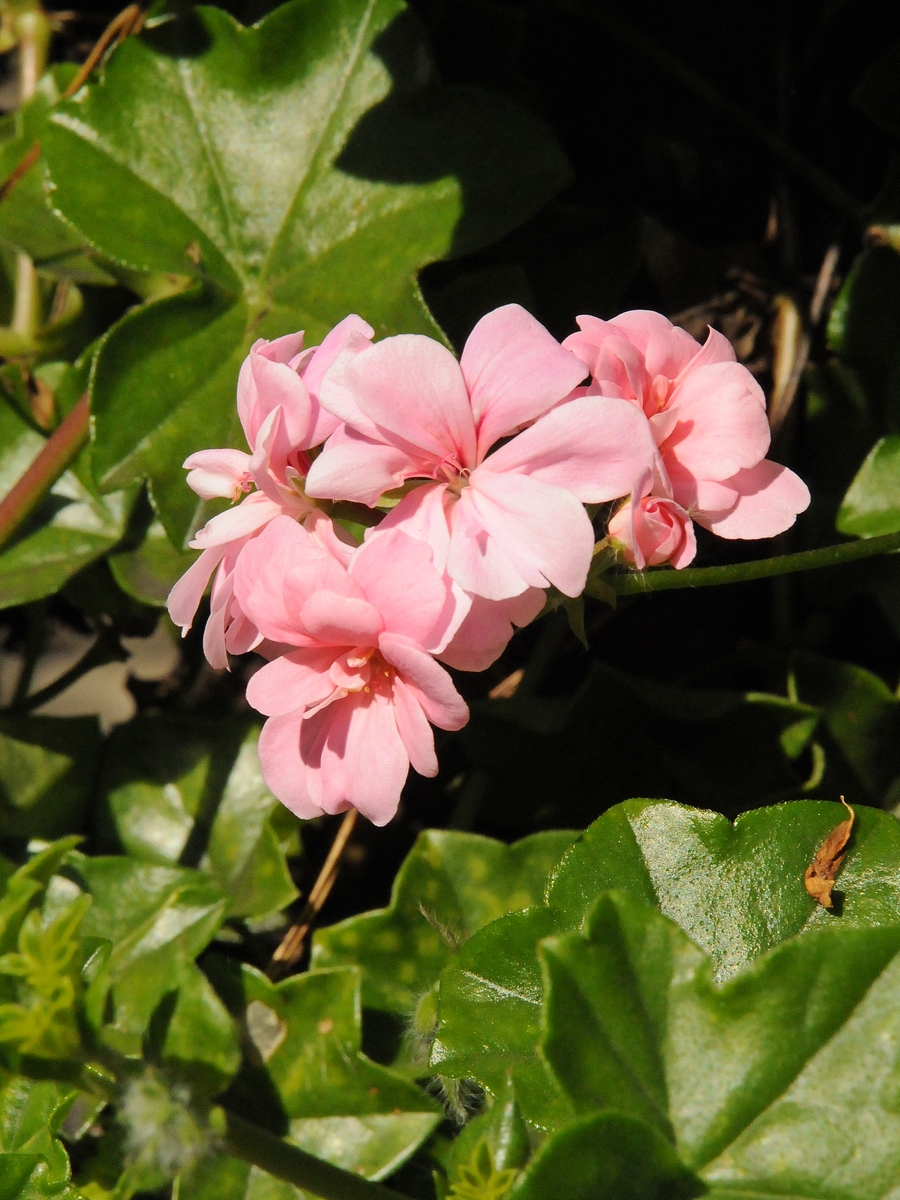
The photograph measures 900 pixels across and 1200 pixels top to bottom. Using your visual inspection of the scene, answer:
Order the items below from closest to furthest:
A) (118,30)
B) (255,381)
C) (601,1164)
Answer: (601,1164)
(255,381)
(118,30)

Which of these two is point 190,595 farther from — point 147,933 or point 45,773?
point 45,773

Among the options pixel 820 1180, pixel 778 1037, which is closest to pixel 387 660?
pixel 778 1037

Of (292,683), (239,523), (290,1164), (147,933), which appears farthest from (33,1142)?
(239,523)

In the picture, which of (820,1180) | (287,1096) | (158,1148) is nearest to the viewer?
(158,1148)

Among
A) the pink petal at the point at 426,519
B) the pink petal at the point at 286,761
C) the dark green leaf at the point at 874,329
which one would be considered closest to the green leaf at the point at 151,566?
the pink petal at the point at 286,761

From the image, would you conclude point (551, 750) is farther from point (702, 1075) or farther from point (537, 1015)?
point (702, 1075)
